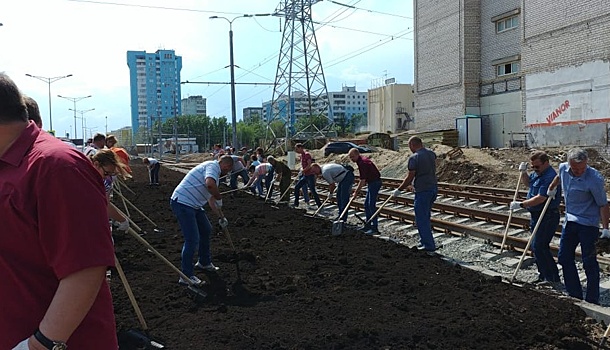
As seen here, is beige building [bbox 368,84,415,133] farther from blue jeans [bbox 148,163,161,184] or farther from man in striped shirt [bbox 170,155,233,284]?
man in striped shirt [bbox 170,155,233,284]

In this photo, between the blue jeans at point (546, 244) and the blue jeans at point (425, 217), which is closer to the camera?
the blue jeans at point (546, 244)

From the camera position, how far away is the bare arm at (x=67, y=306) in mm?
1842

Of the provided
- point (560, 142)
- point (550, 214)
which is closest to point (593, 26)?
point (560, 142)

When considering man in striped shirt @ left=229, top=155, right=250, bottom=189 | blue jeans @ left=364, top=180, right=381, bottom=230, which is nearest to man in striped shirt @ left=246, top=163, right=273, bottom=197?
man in striped shirt @ left=229, top=155, right=250, bottom=189

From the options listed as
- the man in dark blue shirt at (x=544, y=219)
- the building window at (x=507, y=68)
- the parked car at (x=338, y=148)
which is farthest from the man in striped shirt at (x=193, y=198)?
the building window at (x=507, y=68)

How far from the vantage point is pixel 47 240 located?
186cm

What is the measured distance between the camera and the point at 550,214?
715 cm

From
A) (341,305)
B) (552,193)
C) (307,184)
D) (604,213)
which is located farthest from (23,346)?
(307,184)

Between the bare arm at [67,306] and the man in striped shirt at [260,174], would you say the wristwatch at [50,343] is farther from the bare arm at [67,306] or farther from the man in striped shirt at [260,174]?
the man in striped shirt at [260,174]

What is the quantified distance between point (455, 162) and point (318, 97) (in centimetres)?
2028

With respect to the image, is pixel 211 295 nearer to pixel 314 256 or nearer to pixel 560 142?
pixel 314 256

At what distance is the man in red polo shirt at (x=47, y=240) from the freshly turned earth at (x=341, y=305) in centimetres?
312

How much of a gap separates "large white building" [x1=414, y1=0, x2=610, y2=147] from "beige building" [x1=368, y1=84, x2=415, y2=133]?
3697 centimetres

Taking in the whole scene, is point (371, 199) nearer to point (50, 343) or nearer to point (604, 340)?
point (604, 340)
